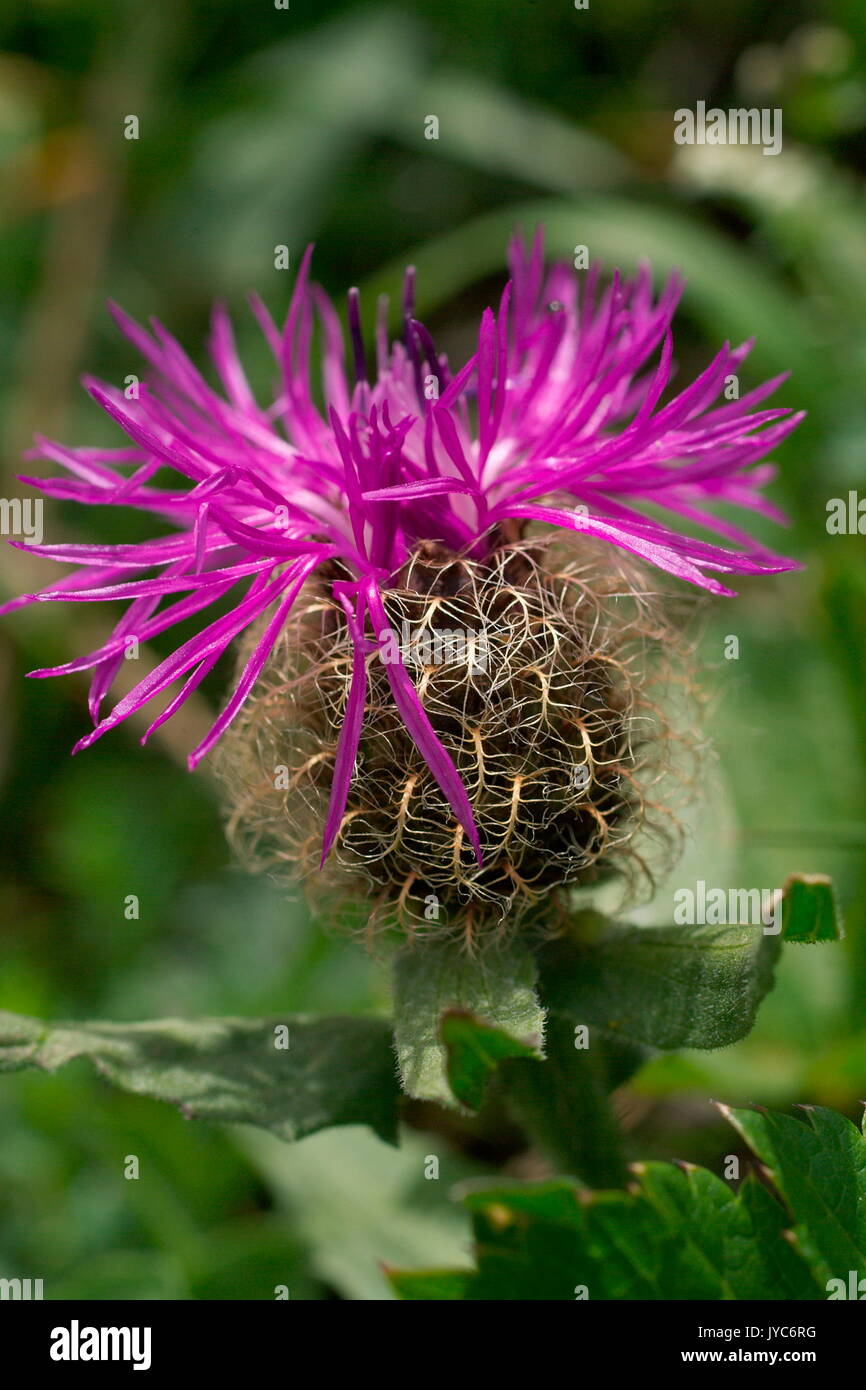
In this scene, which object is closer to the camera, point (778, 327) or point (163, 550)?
point (163, 550)

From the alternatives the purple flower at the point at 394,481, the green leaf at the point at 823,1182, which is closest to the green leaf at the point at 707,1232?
the green leaf at the point at 823,1182

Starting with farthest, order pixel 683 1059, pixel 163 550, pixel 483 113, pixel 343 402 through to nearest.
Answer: pixel 483 113
pixel 683 1059
pixel 343 402
pixel 163 550

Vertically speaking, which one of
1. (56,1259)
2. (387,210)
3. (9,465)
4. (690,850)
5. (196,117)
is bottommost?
(56,1259)

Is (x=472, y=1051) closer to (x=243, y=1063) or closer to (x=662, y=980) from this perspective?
(x=662, y=980)

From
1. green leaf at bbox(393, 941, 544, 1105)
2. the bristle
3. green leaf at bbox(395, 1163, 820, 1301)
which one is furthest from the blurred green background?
green leaf at bbox(395, 1163, 820, 1301)

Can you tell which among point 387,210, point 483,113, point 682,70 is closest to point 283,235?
point 387,210

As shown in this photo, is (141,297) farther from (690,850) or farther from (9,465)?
(690,850)

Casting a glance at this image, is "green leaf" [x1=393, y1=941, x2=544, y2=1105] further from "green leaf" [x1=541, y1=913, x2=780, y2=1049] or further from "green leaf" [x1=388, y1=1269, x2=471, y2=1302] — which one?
"green leaf" [x1=388, y1=1269, x2=471, y2=1302]
